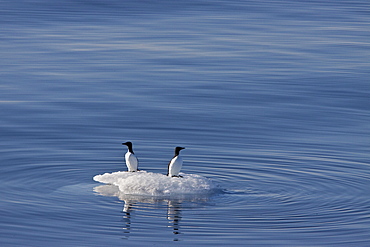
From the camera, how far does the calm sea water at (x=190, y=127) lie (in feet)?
49.8

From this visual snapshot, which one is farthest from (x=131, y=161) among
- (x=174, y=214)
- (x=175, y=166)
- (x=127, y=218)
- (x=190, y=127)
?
(x=190, y=127)

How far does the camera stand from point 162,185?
56.1ft

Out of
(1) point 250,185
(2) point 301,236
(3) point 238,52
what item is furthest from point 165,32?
(2) point 301,236

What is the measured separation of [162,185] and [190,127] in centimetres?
665

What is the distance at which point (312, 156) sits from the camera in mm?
20328

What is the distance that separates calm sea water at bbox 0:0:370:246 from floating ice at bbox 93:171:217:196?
27 cm

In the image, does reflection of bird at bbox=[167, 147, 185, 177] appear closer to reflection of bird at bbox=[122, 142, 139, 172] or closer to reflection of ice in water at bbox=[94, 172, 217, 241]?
reflection of ice in water at bbox=[94, 172, 217, 241]

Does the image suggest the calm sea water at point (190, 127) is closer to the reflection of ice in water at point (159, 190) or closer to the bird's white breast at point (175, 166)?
the reflection of ice in water at point (159, 190)

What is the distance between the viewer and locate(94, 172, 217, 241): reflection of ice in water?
1659 centimetres

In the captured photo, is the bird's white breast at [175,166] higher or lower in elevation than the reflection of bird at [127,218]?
higher

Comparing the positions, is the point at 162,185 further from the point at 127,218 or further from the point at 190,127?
the point at 190,127

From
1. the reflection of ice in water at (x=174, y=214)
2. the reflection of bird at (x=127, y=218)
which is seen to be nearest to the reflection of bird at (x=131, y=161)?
the reflection of bird at (x=127, y=218)

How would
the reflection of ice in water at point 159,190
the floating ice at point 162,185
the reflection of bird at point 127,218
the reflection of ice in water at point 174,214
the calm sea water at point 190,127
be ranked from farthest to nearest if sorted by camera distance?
the floating ice at point 162,185, the reflection of ice in water at point 159,190, the calm sea water at point 190,127, the reflection of ice in water at point 174,214, the reflection of bird at point 127,218

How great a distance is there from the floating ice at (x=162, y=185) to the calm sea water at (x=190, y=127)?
27 centimetres
